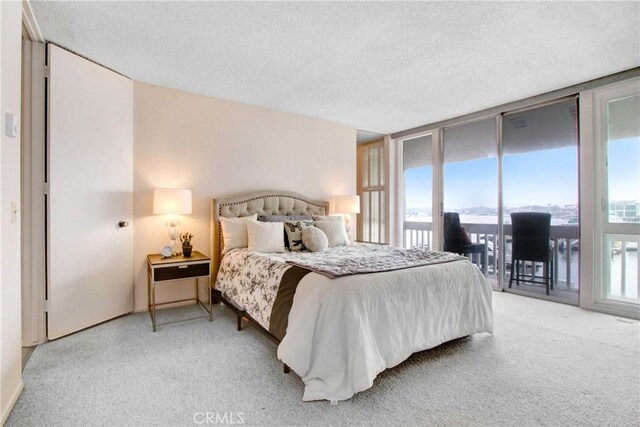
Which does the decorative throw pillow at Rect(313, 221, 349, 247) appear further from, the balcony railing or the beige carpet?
the balcony railing

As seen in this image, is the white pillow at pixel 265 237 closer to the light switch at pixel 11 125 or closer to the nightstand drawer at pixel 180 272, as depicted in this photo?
the nightstand drawer at pixel 180 272

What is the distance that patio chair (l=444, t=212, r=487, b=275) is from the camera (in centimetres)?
474

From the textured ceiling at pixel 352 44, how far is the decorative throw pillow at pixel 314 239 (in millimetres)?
1641

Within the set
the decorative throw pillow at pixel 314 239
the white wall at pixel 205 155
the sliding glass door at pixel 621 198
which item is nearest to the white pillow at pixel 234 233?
the white wall at pixel 205 155

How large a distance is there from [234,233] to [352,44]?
2.24 m

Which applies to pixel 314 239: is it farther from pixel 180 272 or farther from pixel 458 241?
pixel 458 241

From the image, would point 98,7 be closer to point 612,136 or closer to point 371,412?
point 371,412

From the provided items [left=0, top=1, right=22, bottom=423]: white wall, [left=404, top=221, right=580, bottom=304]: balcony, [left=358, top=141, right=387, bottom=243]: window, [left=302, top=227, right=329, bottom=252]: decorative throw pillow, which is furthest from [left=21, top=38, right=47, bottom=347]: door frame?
[left=404, top=221, right=580, bottom=304]: balcony

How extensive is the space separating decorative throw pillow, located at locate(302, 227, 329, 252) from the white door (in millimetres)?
1866

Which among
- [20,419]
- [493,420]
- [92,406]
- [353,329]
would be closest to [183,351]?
[92,406]

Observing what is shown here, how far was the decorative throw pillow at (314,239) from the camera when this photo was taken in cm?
344

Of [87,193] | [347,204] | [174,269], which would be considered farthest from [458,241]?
[87,193]

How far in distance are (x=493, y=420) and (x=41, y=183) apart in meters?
3.62

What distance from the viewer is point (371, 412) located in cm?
172
